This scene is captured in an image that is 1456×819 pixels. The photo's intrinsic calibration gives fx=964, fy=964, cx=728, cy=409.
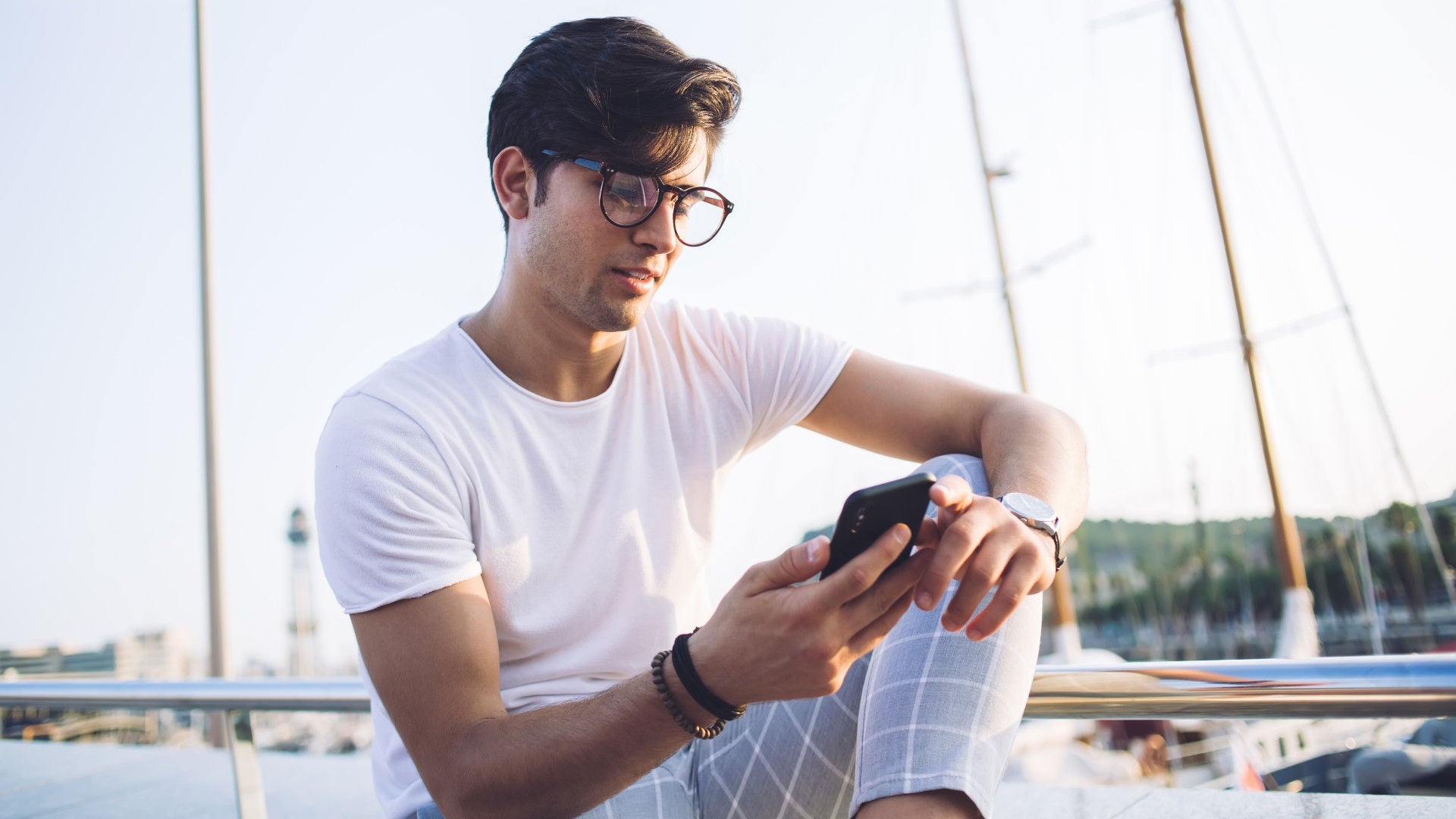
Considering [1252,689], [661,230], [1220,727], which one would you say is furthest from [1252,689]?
[1220,727]

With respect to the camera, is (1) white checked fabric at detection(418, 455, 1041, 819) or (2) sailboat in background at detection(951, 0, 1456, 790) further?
(2) sailboat in background at detection(951, 0, 1456, 790)

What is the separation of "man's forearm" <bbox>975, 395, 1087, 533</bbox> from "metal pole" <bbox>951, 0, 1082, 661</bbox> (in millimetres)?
14012

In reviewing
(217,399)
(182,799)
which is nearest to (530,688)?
(182,799)

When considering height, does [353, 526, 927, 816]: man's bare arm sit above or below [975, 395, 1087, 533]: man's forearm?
below

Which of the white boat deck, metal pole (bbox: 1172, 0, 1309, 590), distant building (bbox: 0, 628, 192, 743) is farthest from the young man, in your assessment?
metal pole (bbox: 1172, 0, 1309, 590)

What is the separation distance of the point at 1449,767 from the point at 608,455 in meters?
7.08

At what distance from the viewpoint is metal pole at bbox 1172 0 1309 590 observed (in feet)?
43.6

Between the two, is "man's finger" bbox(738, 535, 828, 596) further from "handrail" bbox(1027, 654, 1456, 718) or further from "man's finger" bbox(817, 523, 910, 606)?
"handrail" bbox(1027, 654, 1456, 718)

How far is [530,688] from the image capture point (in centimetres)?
169

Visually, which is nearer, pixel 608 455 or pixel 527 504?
pixel 527 504

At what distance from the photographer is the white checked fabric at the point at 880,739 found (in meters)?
1.35

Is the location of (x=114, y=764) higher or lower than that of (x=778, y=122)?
lower

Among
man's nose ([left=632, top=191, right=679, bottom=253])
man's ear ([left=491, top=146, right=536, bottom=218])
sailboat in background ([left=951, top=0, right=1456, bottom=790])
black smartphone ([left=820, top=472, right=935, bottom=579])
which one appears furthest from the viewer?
sailboat in background ([left=951, top=0, right=1456, bottom=790])

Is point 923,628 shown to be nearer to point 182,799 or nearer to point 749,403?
point 749,403
